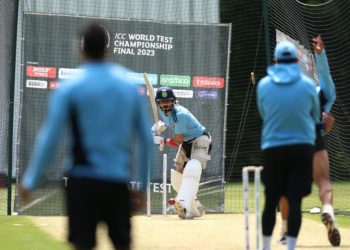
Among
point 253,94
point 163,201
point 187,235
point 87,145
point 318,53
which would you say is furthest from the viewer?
point 253,94

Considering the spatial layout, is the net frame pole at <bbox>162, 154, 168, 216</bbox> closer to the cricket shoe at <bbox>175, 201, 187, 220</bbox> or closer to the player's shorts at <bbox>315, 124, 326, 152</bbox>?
the cricket shoe at <bbox>175, 201, 187, 220</bbox>

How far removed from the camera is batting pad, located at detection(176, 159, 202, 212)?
560 inches

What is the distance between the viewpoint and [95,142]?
6.22 metres

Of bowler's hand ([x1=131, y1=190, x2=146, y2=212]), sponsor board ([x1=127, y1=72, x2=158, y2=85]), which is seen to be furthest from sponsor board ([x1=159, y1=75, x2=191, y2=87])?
bowler's hand ([x1=131, y1=190, x2=146, y2=212])

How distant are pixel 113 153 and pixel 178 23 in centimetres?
1001

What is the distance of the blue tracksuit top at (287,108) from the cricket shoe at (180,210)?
18.1ft

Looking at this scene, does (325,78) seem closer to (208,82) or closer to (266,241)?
(266,241)

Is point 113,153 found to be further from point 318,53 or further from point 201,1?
point 201,1

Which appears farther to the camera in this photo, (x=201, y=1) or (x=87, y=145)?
(x=201, y=1)

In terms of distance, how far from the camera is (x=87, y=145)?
20.5 feet

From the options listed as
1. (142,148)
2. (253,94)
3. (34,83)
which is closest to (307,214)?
(34,83)

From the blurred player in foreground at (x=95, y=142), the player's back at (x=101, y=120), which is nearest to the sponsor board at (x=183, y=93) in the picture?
the blurred player in foreground at (x=95, y=142)

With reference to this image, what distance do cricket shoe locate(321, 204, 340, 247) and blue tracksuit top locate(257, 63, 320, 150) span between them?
6.63 feet

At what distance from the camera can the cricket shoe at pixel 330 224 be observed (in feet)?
34.9
